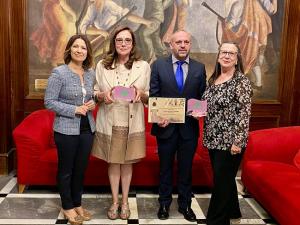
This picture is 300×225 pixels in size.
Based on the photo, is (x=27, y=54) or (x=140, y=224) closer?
(x=140, y=224)

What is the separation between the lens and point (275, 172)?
316cm

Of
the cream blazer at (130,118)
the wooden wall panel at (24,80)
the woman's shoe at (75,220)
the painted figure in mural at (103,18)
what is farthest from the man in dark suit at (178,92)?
the wooden wall panel at (24,80)

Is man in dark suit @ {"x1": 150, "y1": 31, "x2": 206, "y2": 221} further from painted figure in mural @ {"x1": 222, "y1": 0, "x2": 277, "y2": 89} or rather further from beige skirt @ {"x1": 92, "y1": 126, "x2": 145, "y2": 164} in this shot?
painted figure in mural @ {"x1": 222, "y1": 0, "x2": 277, "y2": 89}

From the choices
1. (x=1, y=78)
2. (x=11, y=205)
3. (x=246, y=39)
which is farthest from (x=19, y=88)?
(x=246, y=39)

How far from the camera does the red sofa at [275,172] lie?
8.96 ft

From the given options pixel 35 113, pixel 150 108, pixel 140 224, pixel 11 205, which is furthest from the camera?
pixel 35 113

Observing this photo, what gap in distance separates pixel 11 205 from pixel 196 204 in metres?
1.65

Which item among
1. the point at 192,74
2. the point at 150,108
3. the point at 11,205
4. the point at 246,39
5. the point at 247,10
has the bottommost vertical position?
the point at 11,205

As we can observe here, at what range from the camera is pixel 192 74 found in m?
2.85

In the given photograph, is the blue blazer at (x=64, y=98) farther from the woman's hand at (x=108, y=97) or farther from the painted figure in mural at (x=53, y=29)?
the painted figure in mural at (x=53, y=29)

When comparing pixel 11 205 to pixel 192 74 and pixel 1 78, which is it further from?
pixel 192 74

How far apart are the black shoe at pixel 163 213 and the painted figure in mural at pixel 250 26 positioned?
2081mm

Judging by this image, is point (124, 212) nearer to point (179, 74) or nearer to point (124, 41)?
point (179, 74)

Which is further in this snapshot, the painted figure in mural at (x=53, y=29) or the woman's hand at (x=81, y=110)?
the painted figure in mural at (x=53, y=29)
